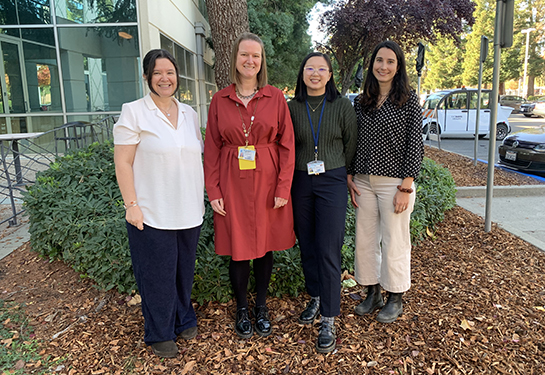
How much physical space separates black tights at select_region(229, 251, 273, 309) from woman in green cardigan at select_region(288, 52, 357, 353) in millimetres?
396

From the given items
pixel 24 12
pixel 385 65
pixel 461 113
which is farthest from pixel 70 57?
pixel 461 113

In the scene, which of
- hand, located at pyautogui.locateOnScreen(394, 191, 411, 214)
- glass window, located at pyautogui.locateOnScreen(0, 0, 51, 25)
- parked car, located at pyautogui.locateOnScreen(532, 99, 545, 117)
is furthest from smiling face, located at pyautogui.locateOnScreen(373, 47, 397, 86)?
parked car, located at pyautogui.locateOnScreen(532, 99, 545, 117)

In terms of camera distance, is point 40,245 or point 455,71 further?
point 455,71

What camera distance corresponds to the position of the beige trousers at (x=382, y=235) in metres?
2.90

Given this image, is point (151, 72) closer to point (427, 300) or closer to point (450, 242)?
point (427, 300)

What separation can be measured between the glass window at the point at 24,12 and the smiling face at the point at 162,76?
8.87 meters

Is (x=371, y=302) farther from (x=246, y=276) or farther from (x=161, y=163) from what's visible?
(x=161, y=163)

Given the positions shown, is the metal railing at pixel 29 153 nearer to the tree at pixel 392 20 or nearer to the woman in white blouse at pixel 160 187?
the woman in white blouse at pixel 160 187

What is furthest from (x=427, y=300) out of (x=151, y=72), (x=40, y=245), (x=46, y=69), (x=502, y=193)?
(x=46, y=69)

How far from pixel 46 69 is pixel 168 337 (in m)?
9.15

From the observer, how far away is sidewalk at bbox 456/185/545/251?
522cm

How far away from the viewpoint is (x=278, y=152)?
275 centimetres

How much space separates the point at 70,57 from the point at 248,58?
28.4 feet

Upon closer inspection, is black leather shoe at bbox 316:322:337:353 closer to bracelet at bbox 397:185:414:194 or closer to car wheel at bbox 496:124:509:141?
bracelet at bbox 397:185:414:194
